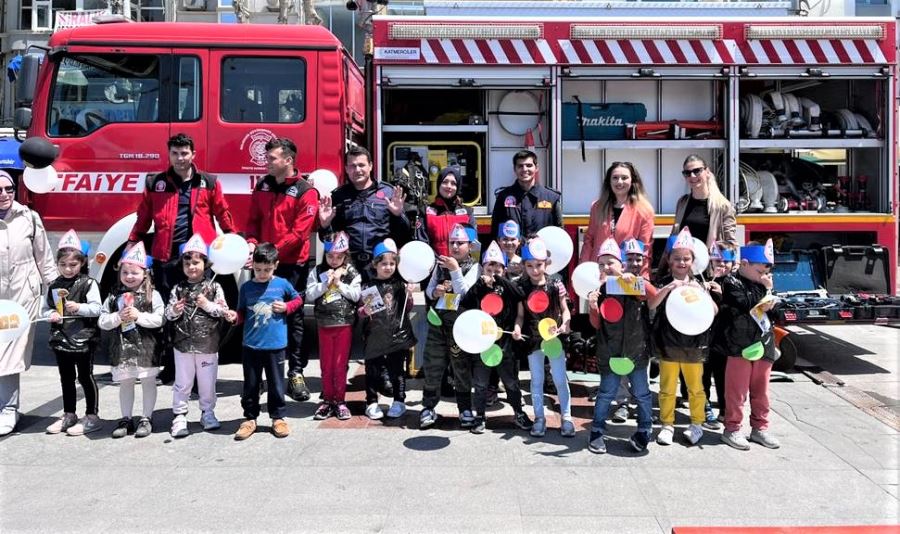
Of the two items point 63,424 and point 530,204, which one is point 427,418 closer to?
point 530,204

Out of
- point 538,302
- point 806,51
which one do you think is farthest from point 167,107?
point 806,51

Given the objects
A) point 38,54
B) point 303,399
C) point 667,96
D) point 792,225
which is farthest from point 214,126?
point 792,225

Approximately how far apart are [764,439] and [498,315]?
5.96ft

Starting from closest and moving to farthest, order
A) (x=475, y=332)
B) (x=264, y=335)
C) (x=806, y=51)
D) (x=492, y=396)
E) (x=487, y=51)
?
(x=475, y=332) < (x=264, y=335) < (x=492, y=396) < (x=487, y=51) < (x=806, y=51)

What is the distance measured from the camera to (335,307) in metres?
5.22

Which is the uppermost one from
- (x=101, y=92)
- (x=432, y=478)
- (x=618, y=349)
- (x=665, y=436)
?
(x=101, y=92)

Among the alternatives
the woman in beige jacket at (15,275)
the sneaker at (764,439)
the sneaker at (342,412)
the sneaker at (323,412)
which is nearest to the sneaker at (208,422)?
the sneaker at (323,412)

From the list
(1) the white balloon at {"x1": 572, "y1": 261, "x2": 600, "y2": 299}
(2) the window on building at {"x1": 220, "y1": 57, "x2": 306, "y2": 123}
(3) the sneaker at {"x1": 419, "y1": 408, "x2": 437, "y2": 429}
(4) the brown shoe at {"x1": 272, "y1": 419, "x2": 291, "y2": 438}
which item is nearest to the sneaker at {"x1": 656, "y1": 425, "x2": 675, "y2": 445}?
(1) the white balloon at {"x1": 572, "y1": 261, "x2": 600, "y2": 299}

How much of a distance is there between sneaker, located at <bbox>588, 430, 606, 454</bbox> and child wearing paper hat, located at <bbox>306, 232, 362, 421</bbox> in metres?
1.69

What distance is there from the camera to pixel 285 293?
502 centimetres

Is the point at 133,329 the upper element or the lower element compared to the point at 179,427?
upper

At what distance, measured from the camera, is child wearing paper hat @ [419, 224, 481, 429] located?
5.05 metres

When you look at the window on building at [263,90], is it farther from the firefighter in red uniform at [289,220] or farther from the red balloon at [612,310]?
the red balloon at [612,310]

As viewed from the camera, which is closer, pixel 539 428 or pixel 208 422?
pixel 539 428
